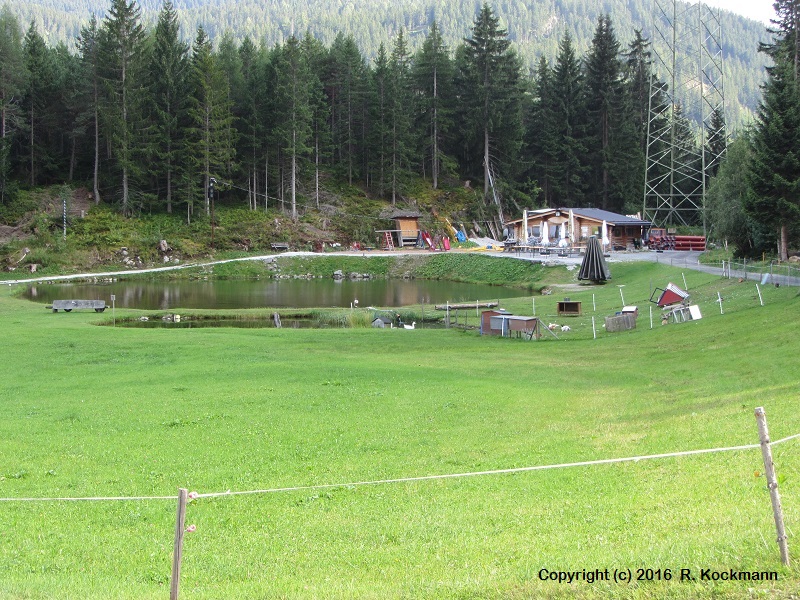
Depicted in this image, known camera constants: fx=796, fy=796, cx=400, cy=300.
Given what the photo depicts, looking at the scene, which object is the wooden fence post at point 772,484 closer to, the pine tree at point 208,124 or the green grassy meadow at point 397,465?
the green grassy meadow at point 397,465

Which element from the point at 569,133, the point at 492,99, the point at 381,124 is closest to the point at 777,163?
the point at 381,124

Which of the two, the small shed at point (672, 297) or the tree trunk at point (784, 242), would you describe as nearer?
the small shed at point (672, 297)

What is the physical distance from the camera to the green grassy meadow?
8.75m

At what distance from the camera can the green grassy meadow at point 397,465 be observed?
875 centimetres

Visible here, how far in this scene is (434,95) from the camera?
102m

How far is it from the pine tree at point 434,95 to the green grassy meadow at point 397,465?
7240 cm

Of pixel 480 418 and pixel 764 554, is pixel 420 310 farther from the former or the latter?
pixel 764 554

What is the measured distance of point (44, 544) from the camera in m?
10.8

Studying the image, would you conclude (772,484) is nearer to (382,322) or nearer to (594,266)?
(382,322)

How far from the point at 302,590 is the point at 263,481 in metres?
5.78

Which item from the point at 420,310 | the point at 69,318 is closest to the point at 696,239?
the point at 420,310

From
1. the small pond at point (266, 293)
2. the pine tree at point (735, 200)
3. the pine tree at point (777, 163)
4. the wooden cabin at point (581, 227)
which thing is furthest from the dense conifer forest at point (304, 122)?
the pine tree at point (777, 163)

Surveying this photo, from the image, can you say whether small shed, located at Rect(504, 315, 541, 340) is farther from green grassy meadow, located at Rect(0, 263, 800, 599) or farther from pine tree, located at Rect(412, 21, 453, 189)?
pine tree, located at Rect(412, 21, 453, 189)

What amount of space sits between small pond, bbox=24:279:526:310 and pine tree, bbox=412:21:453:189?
3283cm
